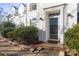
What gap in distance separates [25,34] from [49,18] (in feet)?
1.54

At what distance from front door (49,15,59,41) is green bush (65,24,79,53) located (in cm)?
22

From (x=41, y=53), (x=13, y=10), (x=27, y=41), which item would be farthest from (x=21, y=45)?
(x=13, y=10)

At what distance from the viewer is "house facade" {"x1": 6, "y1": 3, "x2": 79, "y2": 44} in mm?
3562

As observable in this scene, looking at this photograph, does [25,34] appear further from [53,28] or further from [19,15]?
[53,28]

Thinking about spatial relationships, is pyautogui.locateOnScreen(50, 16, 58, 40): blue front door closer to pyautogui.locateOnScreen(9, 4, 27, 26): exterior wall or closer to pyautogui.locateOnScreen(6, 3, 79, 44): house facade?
pyautogui.locateOnScreen(6, 3, 79, 44): house facade

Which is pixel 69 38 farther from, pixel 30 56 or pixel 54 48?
pixel 30 56

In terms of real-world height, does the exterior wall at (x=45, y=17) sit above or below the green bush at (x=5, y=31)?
above

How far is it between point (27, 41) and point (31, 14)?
0.44m

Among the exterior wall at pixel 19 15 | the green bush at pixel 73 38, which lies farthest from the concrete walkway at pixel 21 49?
the exterior wall at pixel 19 15

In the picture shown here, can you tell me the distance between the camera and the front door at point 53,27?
3.65 m

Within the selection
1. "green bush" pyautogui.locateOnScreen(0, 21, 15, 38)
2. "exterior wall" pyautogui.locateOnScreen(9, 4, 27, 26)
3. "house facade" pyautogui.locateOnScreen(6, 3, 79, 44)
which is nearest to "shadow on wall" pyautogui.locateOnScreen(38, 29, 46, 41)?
"house facade" pyautogui.locateOnScreen(6, 3, 79, 44)

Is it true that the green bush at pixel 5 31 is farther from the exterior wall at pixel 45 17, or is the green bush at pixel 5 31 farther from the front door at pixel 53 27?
the front door at pixel 53 27

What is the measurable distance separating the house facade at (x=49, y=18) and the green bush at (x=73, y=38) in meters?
0.08

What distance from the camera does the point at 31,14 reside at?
3621mm
